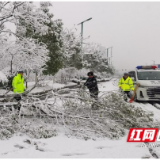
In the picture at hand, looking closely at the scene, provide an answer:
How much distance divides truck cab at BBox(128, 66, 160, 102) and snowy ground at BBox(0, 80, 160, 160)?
5698 mm

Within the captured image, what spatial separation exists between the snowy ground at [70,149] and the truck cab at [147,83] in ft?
18.7

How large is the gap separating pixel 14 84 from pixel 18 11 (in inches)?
268

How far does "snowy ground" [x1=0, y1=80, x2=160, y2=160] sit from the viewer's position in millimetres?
3656

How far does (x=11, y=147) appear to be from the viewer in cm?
412

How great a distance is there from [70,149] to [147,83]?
7051mm

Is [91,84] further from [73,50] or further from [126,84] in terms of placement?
[73,50]

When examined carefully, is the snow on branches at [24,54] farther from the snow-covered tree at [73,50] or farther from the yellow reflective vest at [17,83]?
the snow-covered tree at [73,50]

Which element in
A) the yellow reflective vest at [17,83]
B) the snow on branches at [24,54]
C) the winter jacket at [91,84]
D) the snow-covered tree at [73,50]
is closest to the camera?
the yellow reflective vest at [17,83]

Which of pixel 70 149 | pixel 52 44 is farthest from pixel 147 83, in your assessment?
pixel 52 44

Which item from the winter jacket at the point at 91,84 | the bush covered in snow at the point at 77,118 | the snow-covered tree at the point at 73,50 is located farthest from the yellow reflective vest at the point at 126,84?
the snow-covered tree at the point at 73,50

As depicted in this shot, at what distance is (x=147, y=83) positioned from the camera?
9.92 meters

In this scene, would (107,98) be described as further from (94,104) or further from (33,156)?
(33,156)

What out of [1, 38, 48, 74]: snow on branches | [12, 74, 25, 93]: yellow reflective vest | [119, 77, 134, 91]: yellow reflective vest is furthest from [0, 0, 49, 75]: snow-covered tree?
[119, 77, 134, 91]: yellow reflective vest

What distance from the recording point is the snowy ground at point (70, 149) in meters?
3.66
